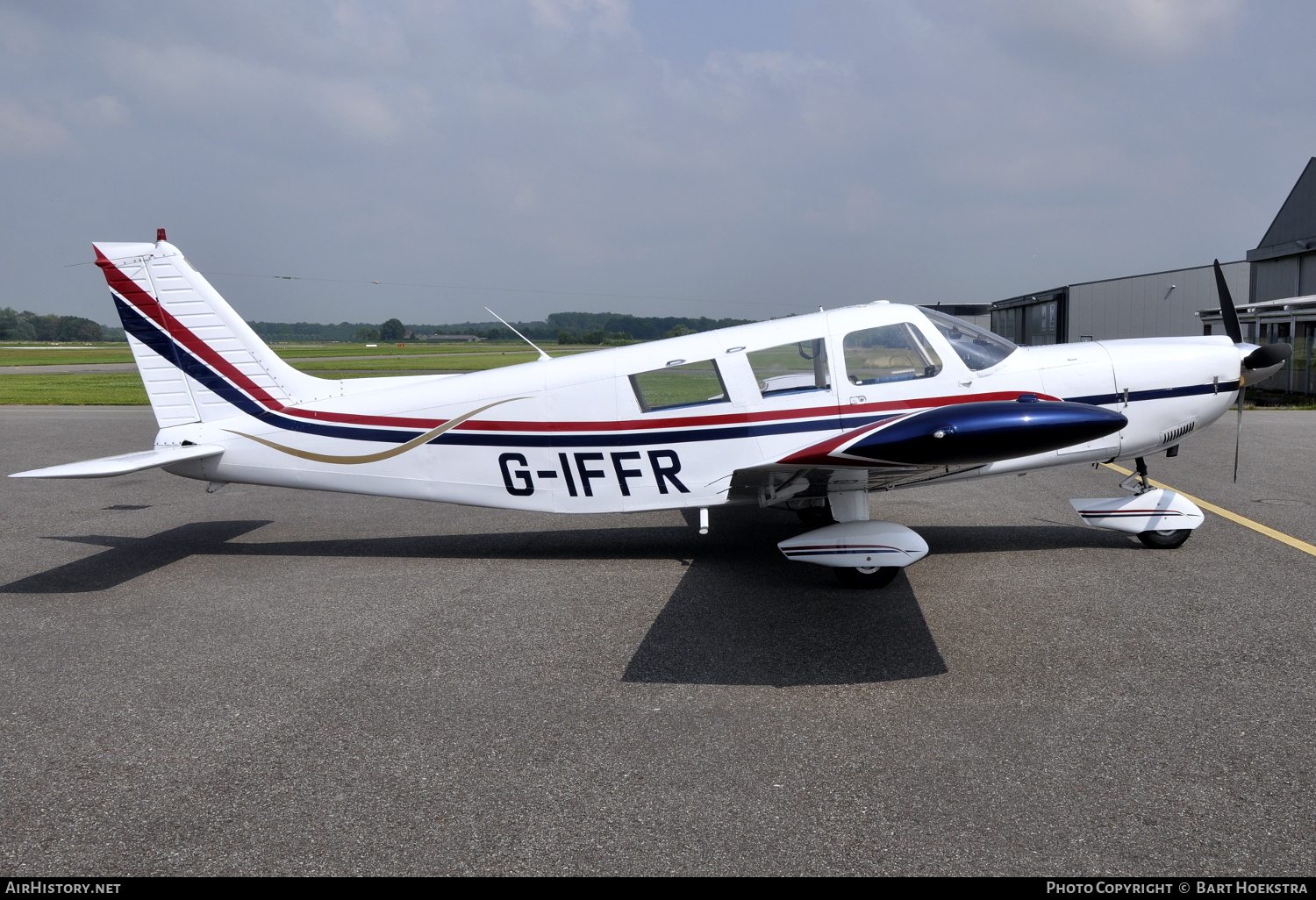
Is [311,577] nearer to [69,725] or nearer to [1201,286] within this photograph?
[69,725]

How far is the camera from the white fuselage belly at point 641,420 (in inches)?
247

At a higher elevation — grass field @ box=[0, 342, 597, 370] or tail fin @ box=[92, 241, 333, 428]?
tail fin @ box=[92, 241, 333, 428]

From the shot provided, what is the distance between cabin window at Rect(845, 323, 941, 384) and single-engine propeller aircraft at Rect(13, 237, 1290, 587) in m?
0.01

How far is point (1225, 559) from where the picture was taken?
21.4 ft

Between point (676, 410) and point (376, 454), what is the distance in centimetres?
249

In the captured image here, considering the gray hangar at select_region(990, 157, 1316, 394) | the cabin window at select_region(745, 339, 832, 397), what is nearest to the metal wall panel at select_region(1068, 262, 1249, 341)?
the gray hangar at select_region(990, 157, 1316, 394)

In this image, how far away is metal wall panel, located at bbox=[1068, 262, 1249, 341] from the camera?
95.6 ft

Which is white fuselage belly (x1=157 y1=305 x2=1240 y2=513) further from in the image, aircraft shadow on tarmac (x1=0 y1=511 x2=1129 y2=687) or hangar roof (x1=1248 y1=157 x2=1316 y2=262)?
hangar roof (x1=1248 y1=157 x2=1316 y2=262)

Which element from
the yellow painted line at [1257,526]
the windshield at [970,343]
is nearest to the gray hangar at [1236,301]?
the yellow painted line at [1257,526]

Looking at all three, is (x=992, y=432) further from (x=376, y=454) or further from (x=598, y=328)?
(x=598, y=328)

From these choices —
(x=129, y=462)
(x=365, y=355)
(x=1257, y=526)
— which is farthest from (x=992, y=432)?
(x=365, y=355)

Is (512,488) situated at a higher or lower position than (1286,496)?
higher
